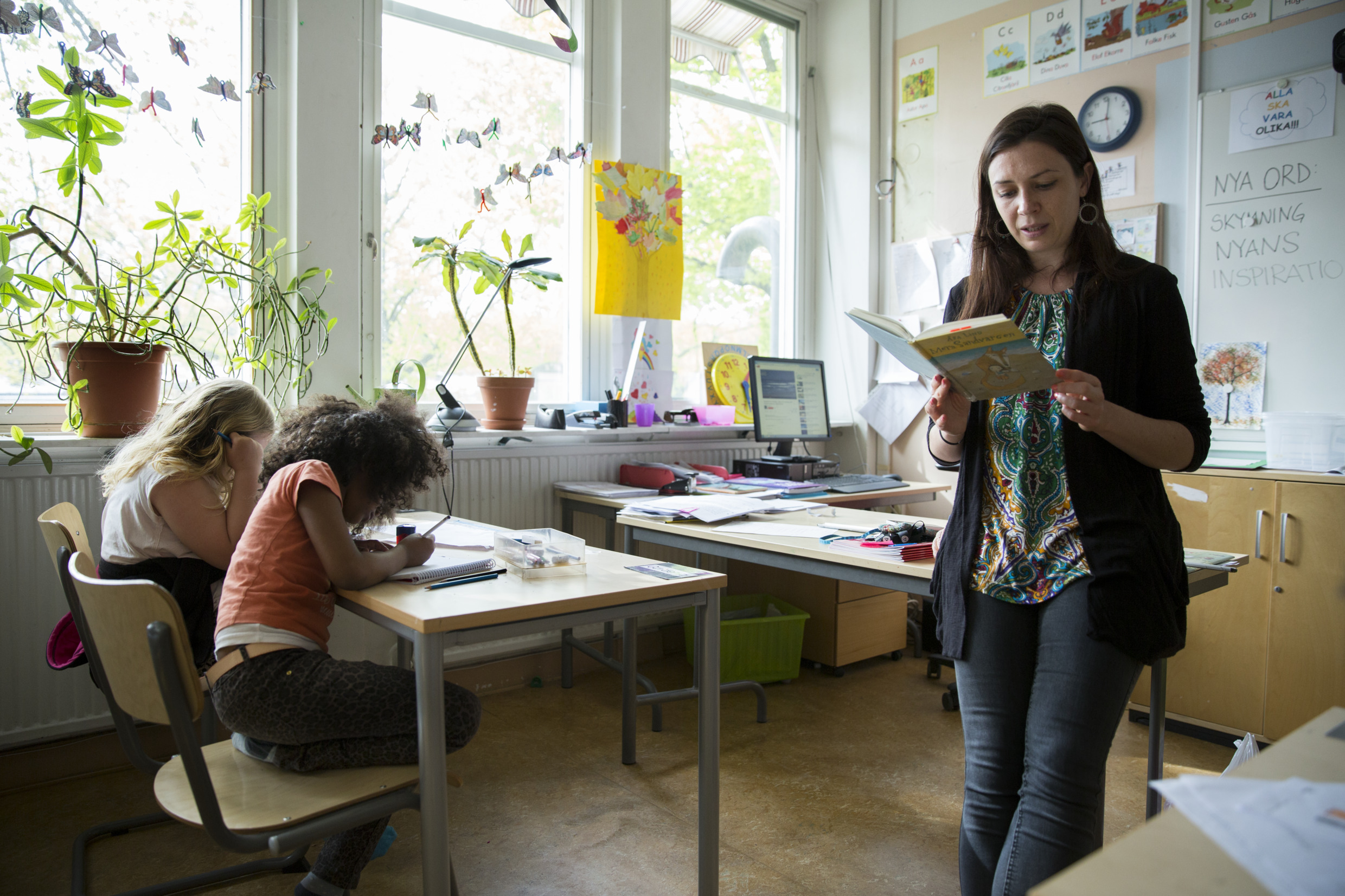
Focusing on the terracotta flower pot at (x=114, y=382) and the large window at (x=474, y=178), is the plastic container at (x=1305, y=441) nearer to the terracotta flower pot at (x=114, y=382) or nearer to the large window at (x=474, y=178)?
the large window at (x=474, y=178)

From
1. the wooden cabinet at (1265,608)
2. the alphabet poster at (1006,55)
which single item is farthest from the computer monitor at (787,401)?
the alphabet poster at (1006,55)

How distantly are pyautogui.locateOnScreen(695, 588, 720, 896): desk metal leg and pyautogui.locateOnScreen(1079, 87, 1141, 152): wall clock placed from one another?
264cm

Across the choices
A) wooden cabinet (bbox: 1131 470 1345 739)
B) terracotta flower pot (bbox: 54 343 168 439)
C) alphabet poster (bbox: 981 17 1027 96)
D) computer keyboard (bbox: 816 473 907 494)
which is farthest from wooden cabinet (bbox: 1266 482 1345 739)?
terracotta flower pot (bbox: 54 343 168 439)

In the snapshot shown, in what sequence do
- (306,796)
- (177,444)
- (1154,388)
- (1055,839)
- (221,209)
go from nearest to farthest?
Answer: (1055,839) < (1154,388) < (306,796) < (177,444) < (221,209)

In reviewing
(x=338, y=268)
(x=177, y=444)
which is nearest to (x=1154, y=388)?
(x=177, y=444)

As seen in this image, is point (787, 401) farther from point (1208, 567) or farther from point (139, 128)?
point (139, 128)

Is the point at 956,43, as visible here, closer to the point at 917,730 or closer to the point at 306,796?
the point at 917,730

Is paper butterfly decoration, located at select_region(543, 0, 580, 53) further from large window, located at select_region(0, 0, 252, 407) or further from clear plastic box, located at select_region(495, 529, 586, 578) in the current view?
clear plastic box, located at select_region(495, 529, 586, 578)

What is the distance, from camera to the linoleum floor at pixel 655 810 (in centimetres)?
185

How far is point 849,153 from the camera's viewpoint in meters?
4.16

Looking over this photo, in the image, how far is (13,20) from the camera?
2.06 metres

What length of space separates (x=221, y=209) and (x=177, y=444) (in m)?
1.21

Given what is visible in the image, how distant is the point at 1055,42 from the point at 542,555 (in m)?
3.12

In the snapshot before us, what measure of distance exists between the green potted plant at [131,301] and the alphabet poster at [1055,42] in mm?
2897
